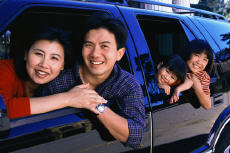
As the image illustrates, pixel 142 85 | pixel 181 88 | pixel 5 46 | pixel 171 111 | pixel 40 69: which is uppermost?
pixel 5 46

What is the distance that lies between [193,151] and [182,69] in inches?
30.2

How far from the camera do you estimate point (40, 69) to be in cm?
155

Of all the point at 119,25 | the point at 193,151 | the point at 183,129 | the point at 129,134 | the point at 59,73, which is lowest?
the point at 193,151

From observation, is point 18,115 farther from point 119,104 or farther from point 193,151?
point 193,151

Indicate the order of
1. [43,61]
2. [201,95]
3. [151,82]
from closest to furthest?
[43,61]
[151,82]
[201,95]

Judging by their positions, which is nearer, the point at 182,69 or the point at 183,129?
the point at 183,129

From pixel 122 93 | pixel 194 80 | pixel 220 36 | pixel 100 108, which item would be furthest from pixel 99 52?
pixel 220 36

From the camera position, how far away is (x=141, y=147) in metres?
1.68

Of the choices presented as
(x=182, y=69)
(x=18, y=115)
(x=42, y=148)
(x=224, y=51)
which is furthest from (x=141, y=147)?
(x=224, y=51)

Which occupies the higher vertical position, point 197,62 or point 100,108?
point 197,62

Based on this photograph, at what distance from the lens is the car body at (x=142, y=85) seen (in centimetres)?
125

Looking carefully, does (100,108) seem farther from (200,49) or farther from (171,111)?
(200,49)

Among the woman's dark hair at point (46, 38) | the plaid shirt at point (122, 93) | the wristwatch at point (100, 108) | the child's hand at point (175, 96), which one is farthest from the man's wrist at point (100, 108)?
the child's hand at point (175, 96)

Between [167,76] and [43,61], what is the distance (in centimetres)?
130
